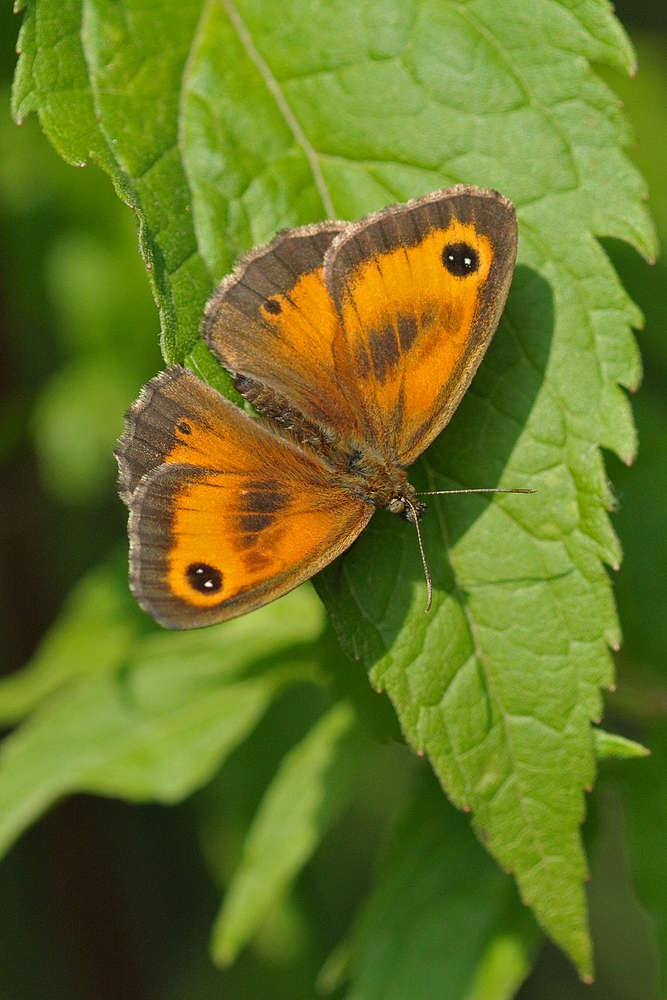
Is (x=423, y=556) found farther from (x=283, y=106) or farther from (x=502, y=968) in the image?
(x=502, y=968)

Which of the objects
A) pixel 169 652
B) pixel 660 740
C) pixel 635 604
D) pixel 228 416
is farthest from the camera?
pixel 169 652

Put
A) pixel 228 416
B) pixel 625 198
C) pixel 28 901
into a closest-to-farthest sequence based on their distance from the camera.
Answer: pixel 625 198
pixel 228 416
pixel 28 901

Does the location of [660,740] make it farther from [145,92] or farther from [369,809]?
[369,809]

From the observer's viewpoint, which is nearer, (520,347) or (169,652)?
(520,347)

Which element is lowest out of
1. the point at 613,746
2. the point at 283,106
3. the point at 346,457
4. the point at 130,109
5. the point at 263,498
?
the point at 613,746

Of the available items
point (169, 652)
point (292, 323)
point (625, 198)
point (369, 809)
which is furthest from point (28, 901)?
point (625, 198)

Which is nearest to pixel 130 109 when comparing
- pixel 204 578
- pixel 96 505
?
pixel 204 578

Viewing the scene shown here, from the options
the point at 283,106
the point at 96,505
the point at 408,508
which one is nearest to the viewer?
the point at 283,106

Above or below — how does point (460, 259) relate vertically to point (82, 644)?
above
